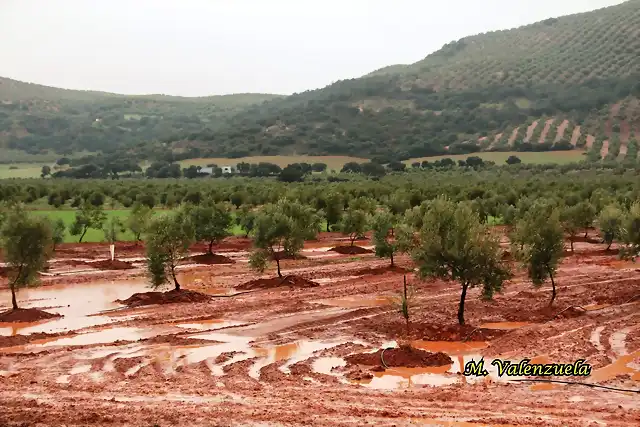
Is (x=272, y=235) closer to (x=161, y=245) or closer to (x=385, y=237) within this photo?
(x=161, y=245)

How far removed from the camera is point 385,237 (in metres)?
54.7

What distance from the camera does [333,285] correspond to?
47.7 metres

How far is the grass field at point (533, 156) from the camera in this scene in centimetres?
15999

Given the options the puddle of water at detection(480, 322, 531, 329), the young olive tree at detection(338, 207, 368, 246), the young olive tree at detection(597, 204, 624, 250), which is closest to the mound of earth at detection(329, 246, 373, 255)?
the young olive tree at detection(338, 207, 368, 246)

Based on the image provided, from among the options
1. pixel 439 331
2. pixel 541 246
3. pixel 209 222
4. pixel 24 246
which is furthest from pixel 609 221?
pixel 24 246

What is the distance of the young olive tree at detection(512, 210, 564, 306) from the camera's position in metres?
38.1

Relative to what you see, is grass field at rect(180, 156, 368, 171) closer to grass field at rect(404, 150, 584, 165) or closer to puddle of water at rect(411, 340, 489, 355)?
grass field at rect(404, 150, 584, 165)

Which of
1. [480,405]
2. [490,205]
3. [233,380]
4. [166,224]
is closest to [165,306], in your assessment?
[166,224]

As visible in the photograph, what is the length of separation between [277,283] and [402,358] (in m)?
20.1

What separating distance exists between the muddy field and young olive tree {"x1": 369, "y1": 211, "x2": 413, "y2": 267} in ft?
5.65

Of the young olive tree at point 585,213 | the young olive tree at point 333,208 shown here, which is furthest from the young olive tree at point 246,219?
the young olive tree at point 585,213

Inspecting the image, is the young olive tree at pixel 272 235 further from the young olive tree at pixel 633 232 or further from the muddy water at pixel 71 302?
the young olive tree at pixel 633 232

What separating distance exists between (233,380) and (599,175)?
394 feet
